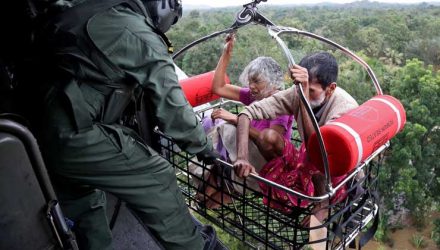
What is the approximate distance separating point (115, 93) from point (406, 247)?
1769 centimetres

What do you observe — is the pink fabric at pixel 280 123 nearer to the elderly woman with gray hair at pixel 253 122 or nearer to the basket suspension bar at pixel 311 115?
the elderly woman with gray hair at pixel 253 122

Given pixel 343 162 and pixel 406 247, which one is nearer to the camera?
pixel 343 162

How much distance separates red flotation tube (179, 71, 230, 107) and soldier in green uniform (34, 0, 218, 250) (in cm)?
88

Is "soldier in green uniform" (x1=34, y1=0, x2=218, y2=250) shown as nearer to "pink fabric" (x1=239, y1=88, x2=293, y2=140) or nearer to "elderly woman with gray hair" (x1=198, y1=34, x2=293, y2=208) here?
"elderly woman with gray hair" (x1=198, y1=34, x2=293, y2=208)

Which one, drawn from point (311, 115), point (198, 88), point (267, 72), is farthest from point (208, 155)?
point (198, 88)

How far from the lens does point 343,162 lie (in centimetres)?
138

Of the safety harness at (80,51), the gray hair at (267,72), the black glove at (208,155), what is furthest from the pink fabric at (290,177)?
the safety harness at (80,51)

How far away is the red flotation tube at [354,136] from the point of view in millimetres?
1356

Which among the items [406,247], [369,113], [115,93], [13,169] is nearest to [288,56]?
[369,113]

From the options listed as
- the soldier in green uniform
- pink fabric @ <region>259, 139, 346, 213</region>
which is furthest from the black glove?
pink fabric @ <region>259, 139, 346, 213</region>

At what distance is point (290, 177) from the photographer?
1.65 meters

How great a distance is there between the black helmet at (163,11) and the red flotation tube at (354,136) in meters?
0.76

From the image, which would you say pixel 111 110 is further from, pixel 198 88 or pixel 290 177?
pixel 198 88

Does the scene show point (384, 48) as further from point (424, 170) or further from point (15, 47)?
point (15, 47)
